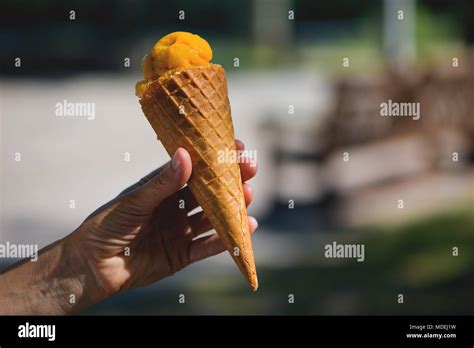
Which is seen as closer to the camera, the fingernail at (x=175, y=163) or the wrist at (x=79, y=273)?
the fingernail at (x=175, y=163)

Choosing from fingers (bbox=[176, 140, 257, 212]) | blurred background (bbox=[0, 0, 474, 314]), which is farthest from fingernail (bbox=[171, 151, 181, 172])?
blurred background (bbox=[0, 0, 474, 314])

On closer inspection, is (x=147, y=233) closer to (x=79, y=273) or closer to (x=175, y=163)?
(x=79, y=273)

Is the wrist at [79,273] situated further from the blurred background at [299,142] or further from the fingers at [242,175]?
the blurred background at [299,142]

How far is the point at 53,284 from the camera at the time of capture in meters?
2.39

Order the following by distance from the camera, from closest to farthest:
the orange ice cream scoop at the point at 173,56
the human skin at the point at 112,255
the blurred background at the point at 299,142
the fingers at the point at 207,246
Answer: the orange ice cream scoop at the point at 173,56 → the human skin at the point at 112,255 → the fingers at the point at 207,246 → the blurred background at the point at 299,142

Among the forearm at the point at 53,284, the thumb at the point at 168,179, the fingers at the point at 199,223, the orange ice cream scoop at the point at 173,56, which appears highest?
the orange ice cream scoop at the point at 173,56

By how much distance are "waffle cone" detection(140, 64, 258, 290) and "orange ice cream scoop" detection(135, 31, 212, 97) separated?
30mm

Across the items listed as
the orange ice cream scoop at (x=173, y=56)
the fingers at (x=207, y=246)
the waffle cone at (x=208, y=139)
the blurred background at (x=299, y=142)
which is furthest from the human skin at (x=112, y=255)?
the blurred background at (x=299, y=142)

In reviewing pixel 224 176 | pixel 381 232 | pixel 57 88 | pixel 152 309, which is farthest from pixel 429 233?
pixel 57 88

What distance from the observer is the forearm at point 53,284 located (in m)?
2.38

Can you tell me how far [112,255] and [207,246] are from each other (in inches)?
12.3

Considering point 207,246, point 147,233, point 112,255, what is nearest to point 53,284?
point 112,255

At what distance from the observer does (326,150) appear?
5430 mm

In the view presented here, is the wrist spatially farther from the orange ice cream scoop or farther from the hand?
the orange ice cream scoop
